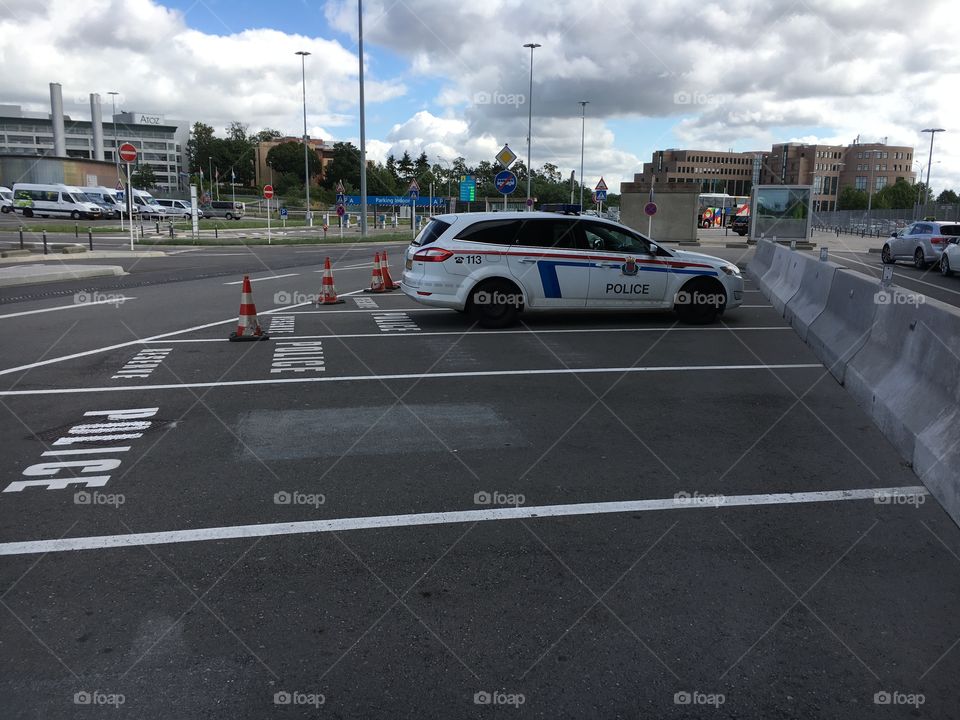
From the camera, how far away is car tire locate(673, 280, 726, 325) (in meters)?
12.6

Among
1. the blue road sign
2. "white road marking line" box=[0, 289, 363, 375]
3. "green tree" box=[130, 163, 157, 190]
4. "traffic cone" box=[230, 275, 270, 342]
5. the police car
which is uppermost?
"green tree" box=[130, 163, 157, 190]

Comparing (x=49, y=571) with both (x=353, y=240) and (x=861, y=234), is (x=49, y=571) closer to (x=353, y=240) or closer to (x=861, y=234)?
(x=353, y=240)

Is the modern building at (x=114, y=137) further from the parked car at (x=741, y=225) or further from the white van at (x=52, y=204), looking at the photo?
the parked car at (x=741, y=225)

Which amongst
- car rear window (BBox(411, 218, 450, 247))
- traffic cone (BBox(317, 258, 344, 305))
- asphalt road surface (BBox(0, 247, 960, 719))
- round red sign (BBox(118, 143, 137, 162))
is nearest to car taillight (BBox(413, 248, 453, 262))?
car rear window (BBox(411, 218, 450, 247))

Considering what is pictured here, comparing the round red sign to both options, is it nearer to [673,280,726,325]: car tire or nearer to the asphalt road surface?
the asphalt road surface

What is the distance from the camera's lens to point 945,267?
24.9 metres

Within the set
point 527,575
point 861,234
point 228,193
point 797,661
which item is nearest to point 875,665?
point 797,661

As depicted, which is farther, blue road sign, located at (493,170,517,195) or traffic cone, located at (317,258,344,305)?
blue road sign, located at (493,170,517,195)

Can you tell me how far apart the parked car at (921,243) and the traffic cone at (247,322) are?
78.9 feet

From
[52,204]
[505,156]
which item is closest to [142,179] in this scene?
[52,204]

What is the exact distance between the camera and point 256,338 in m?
10.9

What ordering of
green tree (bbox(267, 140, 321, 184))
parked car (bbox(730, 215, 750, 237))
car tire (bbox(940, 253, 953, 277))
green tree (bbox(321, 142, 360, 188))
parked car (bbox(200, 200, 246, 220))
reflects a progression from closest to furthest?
1. car tire (bbox(940, 253, 953, 277))
2. parked car (bbox(730, 215, 750, 237))
3. parked car (bbox(200, 200, 246, 220))
4. green tree (bbox(321, 142, 360, 188))
5. green tree (bbox(267, 140, 321, 184))

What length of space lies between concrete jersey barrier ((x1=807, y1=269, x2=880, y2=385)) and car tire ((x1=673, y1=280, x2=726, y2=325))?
2168 mm

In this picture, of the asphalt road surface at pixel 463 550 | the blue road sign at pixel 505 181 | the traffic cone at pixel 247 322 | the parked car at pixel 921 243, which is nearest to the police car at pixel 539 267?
the traffic cone at pixel 247 322
